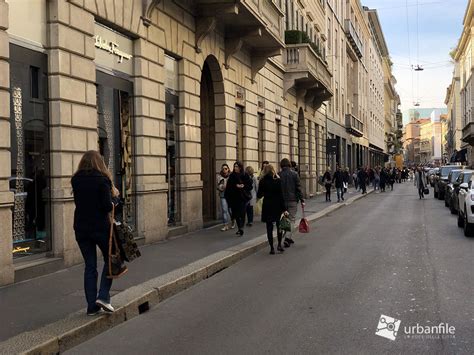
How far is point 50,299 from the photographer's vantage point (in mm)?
6977

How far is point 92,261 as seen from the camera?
6039 millimetres

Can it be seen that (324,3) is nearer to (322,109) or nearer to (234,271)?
(322,109)

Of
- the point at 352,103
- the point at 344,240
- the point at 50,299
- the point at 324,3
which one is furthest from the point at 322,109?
the point at 50,299

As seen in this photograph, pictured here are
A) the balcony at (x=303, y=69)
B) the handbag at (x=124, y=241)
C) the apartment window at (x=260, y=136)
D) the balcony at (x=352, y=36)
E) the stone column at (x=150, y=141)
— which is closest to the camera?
the handbag at (x=124, y=241)

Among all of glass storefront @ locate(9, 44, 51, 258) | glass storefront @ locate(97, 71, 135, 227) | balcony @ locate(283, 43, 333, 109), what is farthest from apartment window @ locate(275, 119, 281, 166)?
glass storefront @ locate(9, 44, 51, 258)

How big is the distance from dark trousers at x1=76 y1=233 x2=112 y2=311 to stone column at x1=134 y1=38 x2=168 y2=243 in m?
5.88

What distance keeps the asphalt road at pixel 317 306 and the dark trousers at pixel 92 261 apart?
0.42 metres

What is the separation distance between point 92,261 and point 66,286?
2.01m

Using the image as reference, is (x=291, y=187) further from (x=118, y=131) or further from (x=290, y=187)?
(x=118, y=131)

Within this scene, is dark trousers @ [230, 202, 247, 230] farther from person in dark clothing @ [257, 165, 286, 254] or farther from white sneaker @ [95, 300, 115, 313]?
white sneaker @ [95, 300, 115, 313]

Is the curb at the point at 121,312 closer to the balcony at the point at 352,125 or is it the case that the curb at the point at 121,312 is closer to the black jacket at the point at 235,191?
the black jacket at the point at 235,191

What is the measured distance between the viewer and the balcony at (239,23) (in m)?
15.0

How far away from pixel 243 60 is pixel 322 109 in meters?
19.2

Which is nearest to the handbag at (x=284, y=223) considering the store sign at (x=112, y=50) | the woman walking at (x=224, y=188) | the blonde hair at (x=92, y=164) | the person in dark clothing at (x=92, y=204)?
the woman walking at (x=224, y=188)
